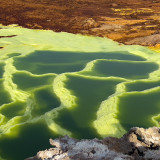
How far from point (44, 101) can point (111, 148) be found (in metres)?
4.64

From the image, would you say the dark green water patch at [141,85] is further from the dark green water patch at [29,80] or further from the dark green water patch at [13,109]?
the dark green water patch at [13,109]

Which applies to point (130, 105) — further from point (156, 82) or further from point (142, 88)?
point (156, 82)

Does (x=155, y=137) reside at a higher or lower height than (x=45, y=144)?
higher

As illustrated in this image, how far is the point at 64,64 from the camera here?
1223 centimetres

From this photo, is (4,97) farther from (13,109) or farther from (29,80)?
(29,80)

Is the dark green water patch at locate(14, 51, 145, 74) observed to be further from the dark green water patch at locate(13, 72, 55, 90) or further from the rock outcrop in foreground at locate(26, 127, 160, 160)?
the rock outcrop in foreground at locate(26, 127, 160, 160)

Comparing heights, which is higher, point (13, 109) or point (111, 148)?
point (111, 148)

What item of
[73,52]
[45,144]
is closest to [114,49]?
[73,52]

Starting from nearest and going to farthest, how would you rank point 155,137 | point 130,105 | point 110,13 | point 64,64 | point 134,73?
1. point 155,137
2. point 130,105
3. point 134,73
4. point 64,64
5. point 110,13

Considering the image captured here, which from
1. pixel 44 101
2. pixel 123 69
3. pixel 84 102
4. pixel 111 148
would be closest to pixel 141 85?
pixel 123 69

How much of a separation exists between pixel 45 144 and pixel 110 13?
2244 centimetres

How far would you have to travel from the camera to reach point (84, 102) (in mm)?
8773

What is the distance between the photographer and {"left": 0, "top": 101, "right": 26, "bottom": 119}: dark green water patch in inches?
312

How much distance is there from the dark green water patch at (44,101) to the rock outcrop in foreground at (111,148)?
12.2ft
